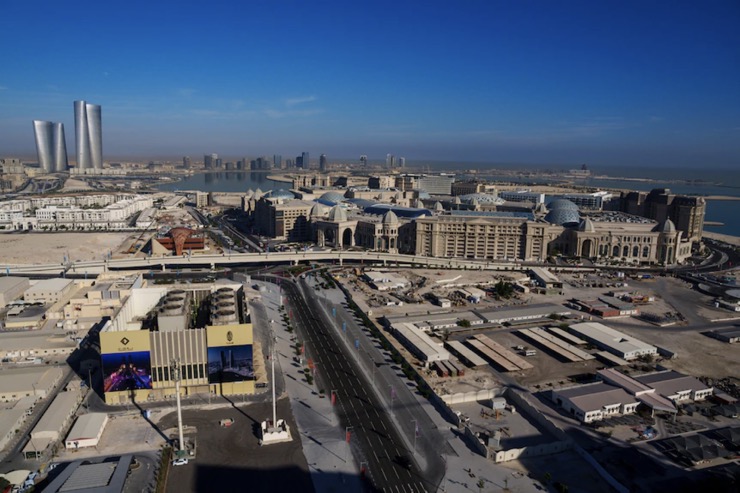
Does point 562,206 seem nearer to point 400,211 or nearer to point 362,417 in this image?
point 400,211

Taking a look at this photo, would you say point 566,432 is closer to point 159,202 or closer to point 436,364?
point 436,364

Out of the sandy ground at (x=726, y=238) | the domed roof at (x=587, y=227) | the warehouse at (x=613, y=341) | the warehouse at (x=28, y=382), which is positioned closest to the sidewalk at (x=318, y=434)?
the warehouse at (x=28, y=382)

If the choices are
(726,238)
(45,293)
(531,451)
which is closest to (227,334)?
(531,451)

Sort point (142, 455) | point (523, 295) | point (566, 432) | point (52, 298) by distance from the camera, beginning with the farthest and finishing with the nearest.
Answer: point (523, 295) → point (52, 298) → point (566, 432) → point (142, 455)

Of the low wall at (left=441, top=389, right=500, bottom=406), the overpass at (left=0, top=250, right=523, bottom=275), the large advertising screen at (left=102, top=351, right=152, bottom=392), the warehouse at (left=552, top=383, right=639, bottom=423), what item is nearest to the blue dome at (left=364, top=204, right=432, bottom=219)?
the overpass at (left=0, top=250, right=523, bottom=275)

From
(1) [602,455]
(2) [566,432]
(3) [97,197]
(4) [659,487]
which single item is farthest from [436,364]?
(3) [97,197]

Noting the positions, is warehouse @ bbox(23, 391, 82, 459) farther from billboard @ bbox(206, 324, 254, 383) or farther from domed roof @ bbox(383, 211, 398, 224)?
domed roof @ bbox(383, 211, 398, 224)
